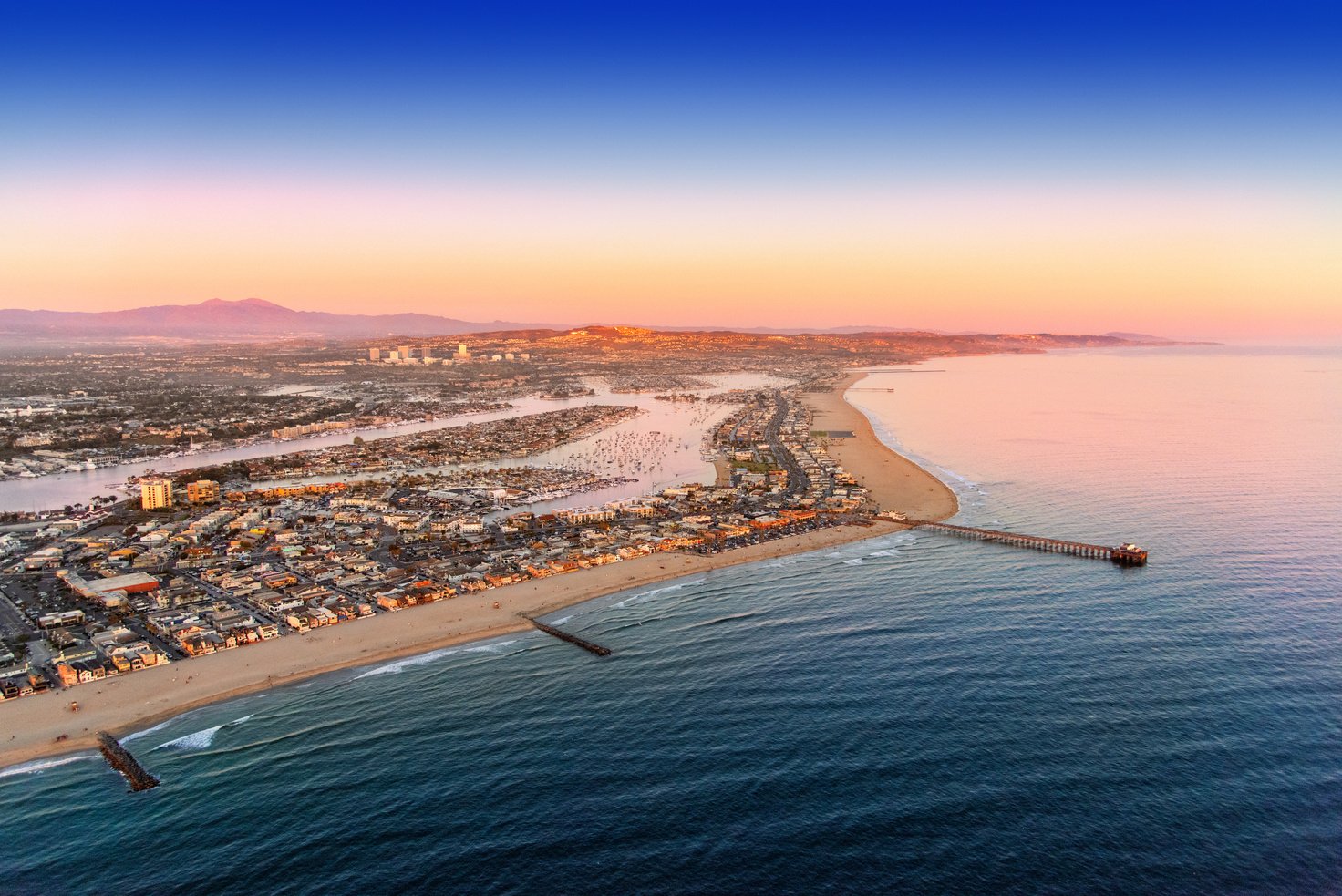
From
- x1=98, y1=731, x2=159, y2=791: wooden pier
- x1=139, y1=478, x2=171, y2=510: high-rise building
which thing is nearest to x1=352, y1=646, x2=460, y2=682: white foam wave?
x1=98, y1=731, x2=159, y2=791: wooden pier

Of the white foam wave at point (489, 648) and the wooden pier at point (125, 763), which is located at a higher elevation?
the white foam wave at point (489, 648)

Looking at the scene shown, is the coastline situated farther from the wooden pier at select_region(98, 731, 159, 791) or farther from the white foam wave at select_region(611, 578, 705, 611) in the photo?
the white foam wave at select_region(611, 578, 705, 611)

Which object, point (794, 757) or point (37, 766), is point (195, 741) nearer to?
point (37, 766)

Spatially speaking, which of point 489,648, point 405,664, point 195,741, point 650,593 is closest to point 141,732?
point 195,741

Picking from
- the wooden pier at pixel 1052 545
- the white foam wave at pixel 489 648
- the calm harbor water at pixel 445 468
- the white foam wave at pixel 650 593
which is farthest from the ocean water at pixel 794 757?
the calm harbor water at pixel 445 468

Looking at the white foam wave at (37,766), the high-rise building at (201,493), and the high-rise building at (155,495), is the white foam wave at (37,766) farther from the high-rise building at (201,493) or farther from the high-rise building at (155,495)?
the high-rise building at (201,493)

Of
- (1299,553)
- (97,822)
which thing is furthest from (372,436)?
(1299,553)
